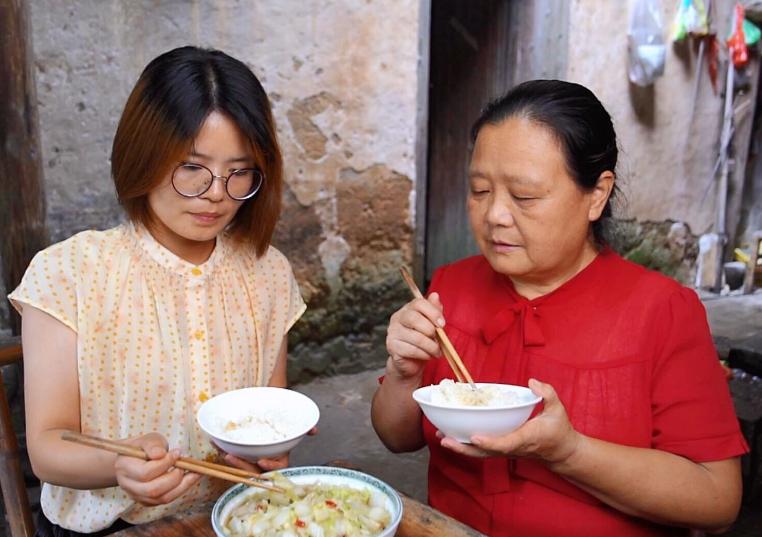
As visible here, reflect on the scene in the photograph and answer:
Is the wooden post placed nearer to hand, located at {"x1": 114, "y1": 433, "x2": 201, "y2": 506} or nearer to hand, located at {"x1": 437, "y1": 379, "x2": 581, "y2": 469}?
hand, located at {"x1": 114, "y1": 433, "x2": 201, "y2": 506}

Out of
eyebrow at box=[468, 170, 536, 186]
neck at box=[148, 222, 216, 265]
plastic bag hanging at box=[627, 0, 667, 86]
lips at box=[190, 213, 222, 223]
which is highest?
plastic bag hanging at box=[627, 0, 667, 86]

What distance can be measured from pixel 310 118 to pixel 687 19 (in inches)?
166

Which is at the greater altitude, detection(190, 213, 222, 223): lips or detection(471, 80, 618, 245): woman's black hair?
detection(471, 80, 618, 245): woman's black hair

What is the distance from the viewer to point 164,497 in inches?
48.9

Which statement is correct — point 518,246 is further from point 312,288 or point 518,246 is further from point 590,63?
point 590,63

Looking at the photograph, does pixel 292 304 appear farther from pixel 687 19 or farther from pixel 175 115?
pixel 687 19

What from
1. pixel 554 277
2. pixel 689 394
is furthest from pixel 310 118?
pixel 689 394

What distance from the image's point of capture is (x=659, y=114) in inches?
250

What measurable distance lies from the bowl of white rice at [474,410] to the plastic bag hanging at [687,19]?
599cm

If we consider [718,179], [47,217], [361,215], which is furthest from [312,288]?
[718,179]

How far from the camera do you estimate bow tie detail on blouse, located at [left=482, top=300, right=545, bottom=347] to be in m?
1.62

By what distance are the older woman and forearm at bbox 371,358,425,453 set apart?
0.04 ft

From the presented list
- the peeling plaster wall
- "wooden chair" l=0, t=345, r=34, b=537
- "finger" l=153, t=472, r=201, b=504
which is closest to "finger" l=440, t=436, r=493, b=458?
"finger" l=153, t=472, r=201, b=504

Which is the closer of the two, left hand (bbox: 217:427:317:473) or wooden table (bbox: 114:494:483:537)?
wooden table (bbox: 114:494:483:537)
